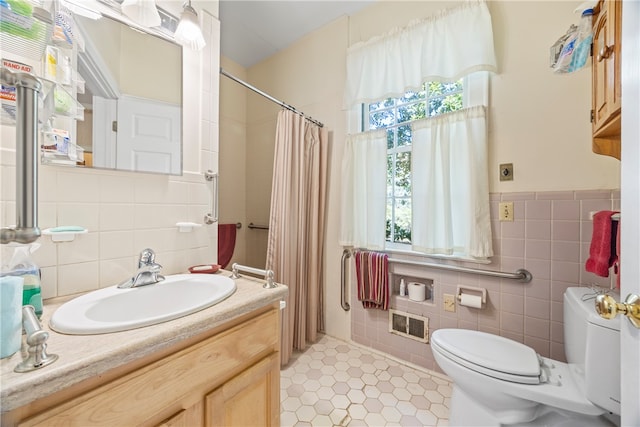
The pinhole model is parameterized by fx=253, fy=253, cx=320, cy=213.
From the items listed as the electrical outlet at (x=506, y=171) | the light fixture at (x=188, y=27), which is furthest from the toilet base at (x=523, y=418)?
the light fixture at (x=188, y=27)

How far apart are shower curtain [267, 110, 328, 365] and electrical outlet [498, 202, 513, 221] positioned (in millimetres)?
1223

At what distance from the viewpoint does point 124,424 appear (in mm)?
584

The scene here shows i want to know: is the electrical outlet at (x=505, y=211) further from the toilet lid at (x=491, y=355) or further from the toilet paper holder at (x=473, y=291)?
the toilet lid at (x=491, y=355)

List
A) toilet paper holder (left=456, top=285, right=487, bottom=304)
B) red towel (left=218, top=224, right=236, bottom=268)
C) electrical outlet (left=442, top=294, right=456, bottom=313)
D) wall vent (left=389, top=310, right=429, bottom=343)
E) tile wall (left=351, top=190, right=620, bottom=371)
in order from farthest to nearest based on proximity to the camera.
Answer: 1. red towel (left=218, top=224, right=236, bottom=268)
2. wall vent (left=389, top=310, right=429, bottom=343)
3. electrical outlet (left=442, top=294, right=456, bottom=313)
4. toilet paper holder (left=456, top=285, right=487, bottom=304)
5. tile wall (left=351, top=190, right=620, bottom=371)

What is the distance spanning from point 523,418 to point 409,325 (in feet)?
2.56

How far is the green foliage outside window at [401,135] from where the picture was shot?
5.83 feet

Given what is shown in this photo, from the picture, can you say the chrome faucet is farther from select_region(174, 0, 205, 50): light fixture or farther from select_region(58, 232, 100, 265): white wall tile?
select_region(174, 0, 205, 50): light fixture

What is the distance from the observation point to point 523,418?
1040mm

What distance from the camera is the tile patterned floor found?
1.35 meters

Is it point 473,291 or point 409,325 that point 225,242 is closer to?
point 409,325

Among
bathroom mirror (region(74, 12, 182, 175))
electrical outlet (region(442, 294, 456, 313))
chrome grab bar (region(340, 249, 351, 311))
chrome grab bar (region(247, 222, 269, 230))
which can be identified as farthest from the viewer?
chrome grab bar (region(247, 222, 269, 230))

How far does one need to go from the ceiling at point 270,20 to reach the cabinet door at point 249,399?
2.37 meters

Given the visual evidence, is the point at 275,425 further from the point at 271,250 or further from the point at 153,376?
the point at 271,250

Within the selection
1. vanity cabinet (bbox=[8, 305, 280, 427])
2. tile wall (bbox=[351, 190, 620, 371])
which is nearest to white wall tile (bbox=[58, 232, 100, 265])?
vanity cabinet (bbox=[8, 305, 280, 427])
